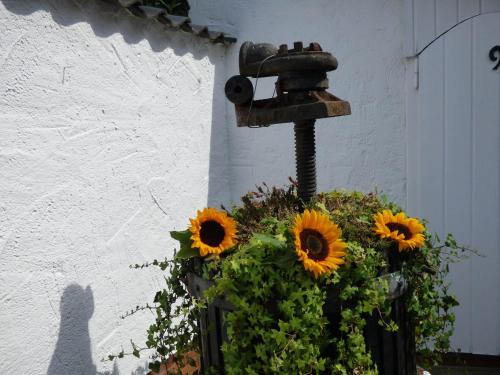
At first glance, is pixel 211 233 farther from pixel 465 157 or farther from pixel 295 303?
pixel 465 157

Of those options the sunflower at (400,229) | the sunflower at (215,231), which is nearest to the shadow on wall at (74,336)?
the sunflower at (215,231)

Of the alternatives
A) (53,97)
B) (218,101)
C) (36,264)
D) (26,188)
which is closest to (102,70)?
(53,97)

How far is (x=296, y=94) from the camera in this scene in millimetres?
2250

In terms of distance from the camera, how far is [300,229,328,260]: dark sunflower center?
1969 millimetres

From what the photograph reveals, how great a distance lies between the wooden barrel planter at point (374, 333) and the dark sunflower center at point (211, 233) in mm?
146

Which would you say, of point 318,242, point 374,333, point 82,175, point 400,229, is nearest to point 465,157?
point 400,229

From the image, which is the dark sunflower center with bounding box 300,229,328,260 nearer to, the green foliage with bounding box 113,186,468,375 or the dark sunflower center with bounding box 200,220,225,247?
the green foliage with bounding box 113,186,468,375

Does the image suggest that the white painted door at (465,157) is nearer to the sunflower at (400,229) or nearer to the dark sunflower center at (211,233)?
the sunflower at (400,229)

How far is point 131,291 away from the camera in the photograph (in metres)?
2.99

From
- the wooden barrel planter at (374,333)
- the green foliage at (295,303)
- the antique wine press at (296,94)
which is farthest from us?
the antique wine press at (296,94)

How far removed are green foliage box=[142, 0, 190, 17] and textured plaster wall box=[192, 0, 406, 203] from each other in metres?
0.35

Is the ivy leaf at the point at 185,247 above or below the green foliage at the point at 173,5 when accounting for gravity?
below

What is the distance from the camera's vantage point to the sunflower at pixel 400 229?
2113mm

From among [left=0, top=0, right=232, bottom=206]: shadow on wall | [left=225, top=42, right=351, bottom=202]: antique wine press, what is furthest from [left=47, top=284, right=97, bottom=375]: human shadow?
[left=0, top=0, right=232, bottom=206]: shadow on wall
